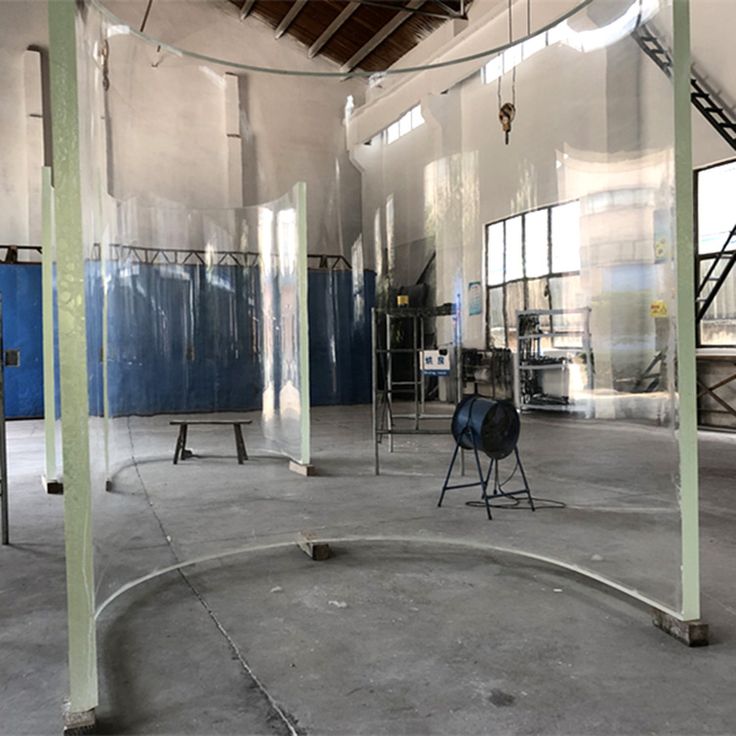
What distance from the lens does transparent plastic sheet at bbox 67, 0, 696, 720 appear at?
8.95ft

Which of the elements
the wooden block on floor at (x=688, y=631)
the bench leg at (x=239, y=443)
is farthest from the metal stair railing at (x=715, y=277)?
the wooden block on floor at (x=688, y=631)

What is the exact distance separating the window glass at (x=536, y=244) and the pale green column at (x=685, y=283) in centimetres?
126

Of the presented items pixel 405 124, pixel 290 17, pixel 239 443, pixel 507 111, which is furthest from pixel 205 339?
pixel 290 17

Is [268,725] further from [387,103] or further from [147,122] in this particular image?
[387,103]

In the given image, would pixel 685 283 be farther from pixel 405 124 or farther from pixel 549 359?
pixel 405 124

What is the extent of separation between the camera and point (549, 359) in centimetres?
381

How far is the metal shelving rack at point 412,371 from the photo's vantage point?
149 inches

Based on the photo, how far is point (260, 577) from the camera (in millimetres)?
3057

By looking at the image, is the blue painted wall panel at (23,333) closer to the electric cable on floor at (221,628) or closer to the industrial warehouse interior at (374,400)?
the industrial warehouse interior at (374,400)

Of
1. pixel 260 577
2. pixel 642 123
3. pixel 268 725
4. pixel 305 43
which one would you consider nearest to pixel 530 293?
pixel 642 123

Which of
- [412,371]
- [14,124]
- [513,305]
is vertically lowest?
[412,371]

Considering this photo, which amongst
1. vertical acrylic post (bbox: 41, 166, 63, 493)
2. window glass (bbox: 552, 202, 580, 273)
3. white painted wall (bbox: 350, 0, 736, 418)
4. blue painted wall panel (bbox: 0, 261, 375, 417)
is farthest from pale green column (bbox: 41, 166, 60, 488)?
window glass (bbox: 552, 202, 580, 273)

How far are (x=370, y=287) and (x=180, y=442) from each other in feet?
4.41

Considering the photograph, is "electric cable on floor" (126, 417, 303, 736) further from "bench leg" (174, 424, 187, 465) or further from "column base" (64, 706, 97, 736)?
"column base" (64, 706, 97, 736)
